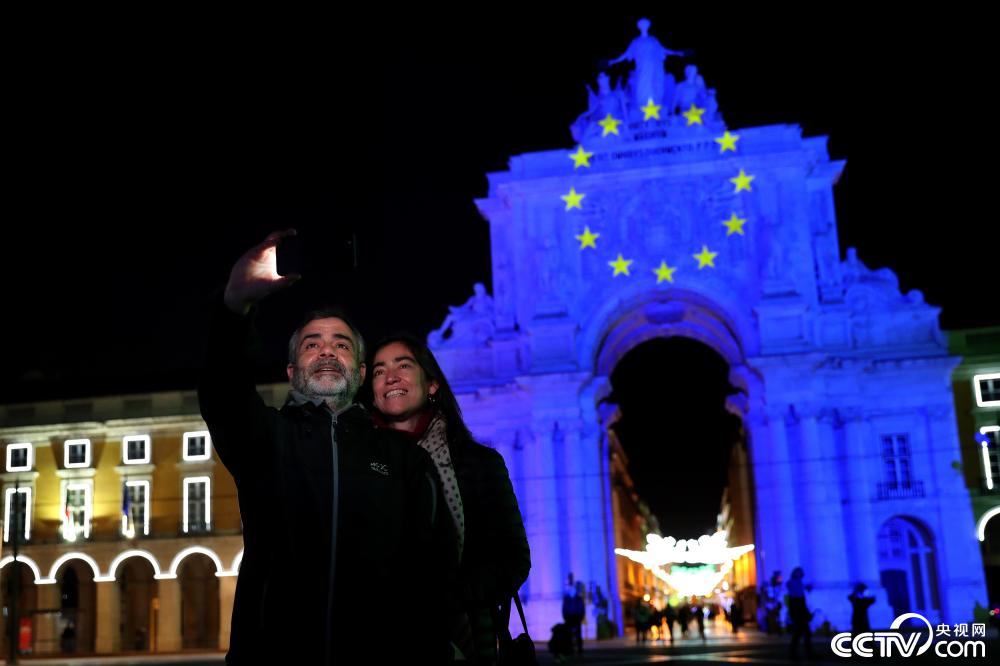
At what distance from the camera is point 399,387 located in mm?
6320

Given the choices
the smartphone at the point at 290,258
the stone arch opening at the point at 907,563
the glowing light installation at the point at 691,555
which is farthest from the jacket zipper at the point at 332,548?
the glowing light installation at the point at 691,555

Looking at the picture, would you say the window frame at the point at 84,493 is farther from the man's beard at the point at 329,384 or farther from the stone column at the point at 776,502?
the man's beard at the point at 329,384

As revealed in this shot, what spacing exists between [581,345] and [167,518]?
21017 millimetres

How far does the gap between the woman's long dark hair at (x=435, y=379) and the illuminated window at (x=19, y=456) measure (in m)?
52.0

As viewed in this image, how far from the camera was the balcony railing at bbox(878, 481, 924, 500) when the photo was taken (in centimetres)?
4309

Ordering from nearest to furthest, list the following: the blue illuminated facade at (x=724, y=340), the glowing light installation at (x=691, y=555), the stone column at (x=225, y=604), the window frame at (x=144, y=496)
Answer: the blue illuminated facade at (x=724, y=340) < the stone column at (x=225, y=604) < the glowing light installation at (x=691, y=555) < the window frame at (x=144, y=496)

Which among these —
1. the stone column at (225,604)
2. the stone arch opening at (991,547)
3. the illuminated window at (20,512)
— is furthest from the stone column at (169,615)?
the stone arch opening at (991,547)

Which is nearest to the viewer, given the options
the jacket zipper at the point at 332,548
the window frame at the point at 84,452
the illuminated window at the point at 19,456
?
the jacket zipper at the point at 332,548

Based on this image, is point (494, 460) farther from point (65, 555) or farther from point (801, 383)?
point (65, 555)

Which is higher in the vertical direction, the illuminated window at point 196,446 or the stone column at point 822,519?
the illuminated window at point 196,446

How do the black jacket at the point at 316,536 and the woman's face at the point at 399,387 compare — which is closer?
the black jacket at the point at 316,536

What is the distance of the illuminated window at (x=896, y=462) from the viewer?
43656mm

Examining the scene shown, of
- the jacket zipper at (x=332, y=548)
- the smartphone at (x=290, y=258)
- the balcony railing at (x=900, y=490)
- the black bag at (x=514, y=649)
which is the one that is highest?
the balcony railing at (x=900, y=490)

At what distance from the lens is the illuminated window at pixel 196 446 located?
52.5 m
